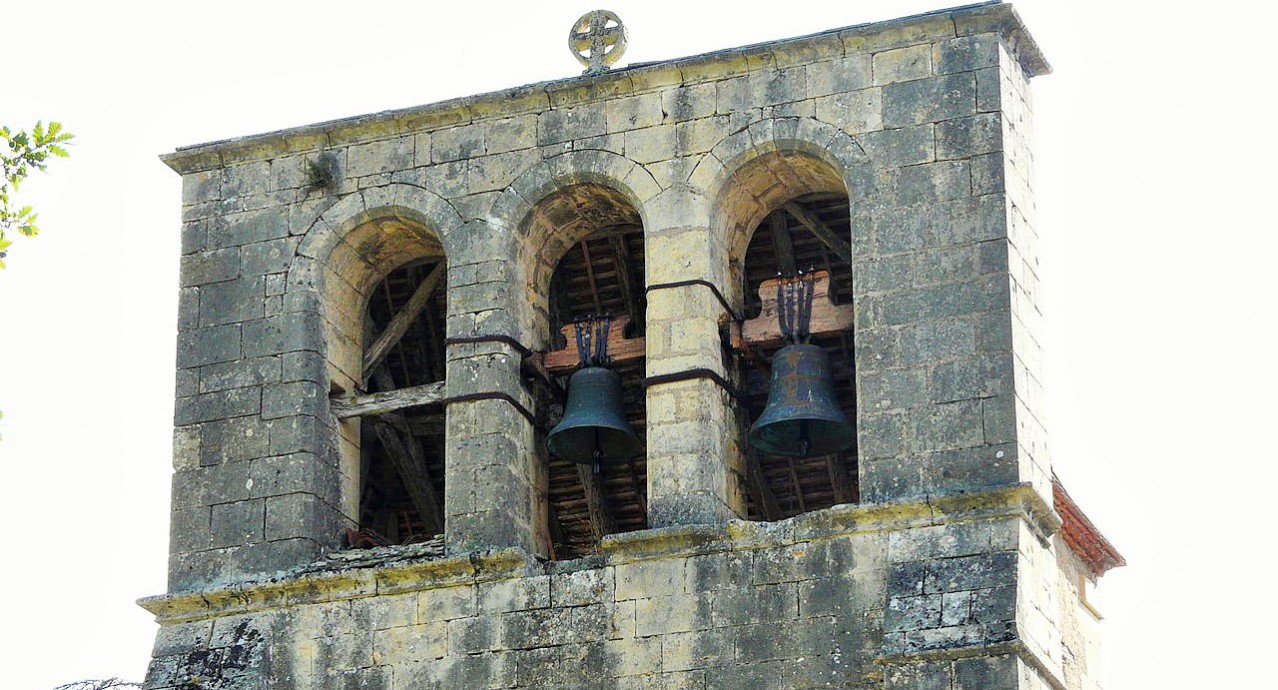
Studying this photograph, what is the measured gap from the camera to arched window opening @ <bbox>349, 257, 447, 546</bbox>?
2473 centimetres

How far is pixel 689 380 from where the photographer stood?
21844 millimetres

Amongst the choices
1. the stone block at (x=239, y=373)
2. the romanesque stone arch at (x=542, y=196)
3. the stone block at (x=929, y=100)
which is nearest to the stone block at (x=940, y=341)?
the stone block at (x=929, y=100)

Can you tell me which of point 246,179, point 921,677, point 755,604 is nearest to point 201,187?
point 246,179

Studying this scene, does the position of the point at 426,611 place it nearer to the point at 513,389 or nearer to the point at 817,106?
the point at 513,389

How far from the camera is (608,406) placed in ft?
73.6

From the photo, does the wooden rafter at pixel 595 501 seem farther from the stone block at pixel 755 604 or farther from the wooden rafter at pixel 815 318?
the stone block at pixel 755 604

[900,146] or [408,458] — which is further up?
[900,146]

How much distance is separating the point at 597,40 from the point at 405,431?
338 cm

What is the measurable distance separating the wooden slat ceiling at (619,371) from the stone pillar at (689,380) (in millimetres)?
1315

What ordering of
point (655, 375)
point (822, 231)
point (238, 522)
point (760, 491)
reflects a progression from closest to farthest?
point (655, 375), point (238, 522), point (822, 231), point (760, 491)

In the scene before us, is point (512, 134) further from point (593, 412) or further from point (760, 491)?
point (760, 491)

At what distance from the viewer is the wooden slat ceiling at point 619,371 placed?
2422cm

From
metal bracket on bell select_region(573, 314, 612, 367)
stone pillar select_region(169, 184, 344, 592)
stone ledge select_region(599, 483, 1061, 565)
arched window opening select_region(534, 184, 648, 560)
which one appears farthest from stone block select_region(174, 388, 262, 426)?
stone ledge select_region(599, 483, 1061, 565)

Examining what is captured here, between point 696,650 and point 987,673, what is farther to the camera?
point 696,650
